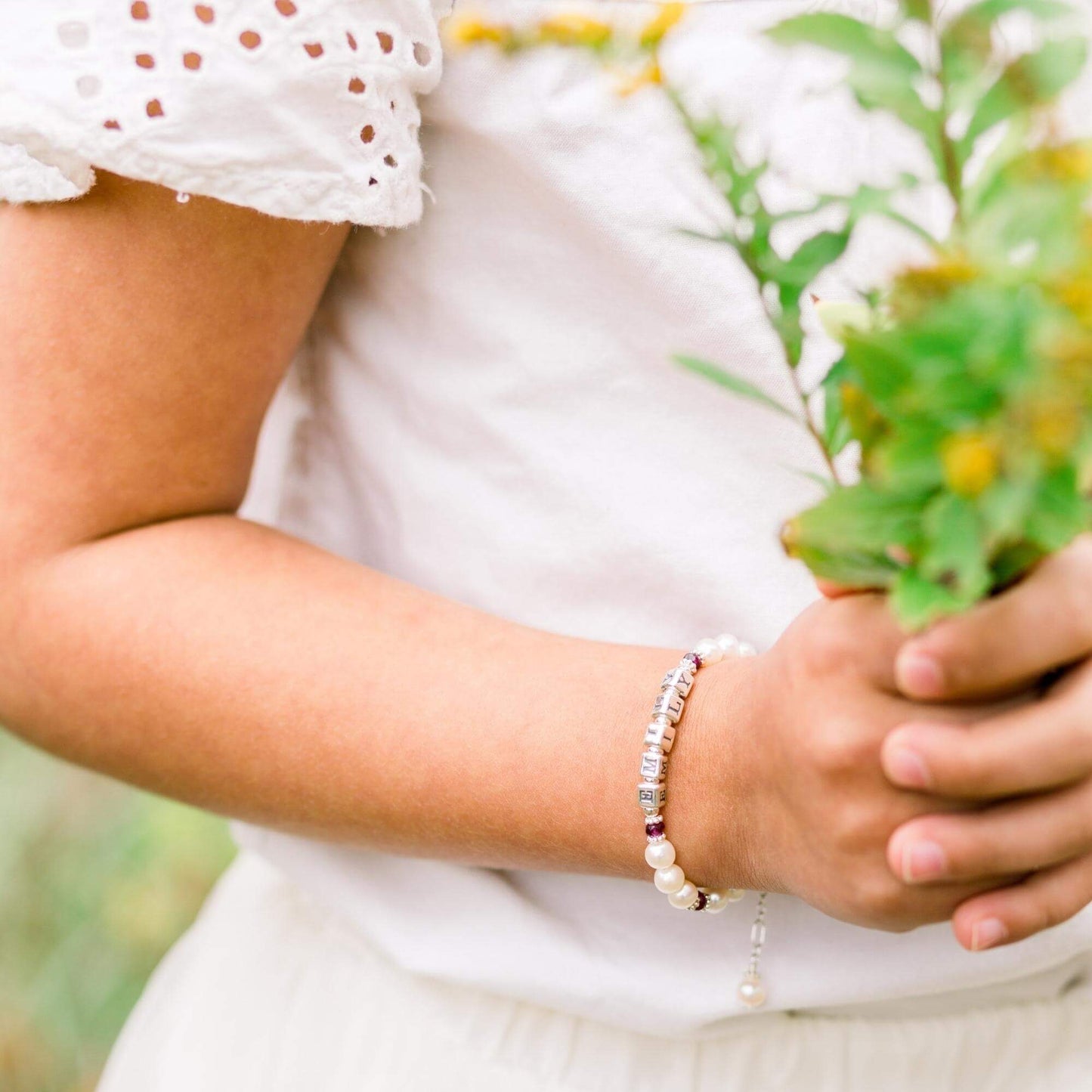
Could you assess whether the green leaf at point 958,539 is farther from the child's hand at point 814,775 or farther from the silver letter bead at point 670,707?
the silver letter bead at point 670,707

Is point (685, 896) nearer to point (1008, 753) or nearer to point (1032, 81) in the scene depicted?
point (1008, 753)

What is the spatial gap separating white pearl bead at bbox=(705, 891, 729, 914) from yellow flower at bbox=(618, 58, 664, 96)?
43 cm

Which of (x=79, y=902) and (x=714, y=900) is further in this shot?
(x=79, y=902)

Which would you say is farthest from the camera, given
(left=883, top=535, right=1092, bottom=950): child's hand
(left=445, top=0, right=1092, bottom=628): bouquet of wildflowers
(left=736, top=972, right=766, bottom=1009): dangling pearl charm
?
(left=736, top=972, right=766, bottom=1009): dangling pearl charm

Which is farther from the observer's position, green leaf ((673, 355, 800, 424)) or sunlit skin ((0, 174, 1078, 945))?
sunlit skin ((0, 174, 1078, 945))

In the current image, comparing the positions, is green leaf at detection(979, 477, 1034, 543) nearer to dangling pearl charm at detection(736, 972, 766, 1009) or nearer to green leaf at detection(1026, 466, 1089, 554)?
green leaf at detection(1026, 466, 1089, 554)

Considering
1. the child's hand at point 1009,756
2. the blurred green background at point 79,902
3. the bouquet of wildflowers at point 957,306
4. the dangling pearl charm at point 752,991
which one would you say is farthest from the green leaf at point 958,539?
the blurred green background at point 79,902

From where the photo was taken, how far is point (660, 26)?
1.03 feet

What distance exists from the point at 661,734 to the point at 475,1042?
351 millimetres

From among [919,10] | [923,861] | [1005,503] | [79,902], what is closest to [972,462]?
[1005,503]

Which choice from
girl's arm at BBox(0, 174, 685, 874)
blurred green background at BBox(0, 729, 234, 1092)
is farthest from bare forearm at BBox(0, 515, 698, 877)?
blurred green background at BBox(0, 729, 234, 1092)

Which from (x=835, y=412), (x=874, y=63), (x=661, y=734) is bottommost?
(x=661, y=734)

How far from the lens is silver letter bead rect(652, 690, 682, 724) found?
1.87 feet

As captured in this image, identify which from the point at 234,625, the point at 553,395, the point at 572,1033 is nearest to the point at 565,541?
the point at 553,395
